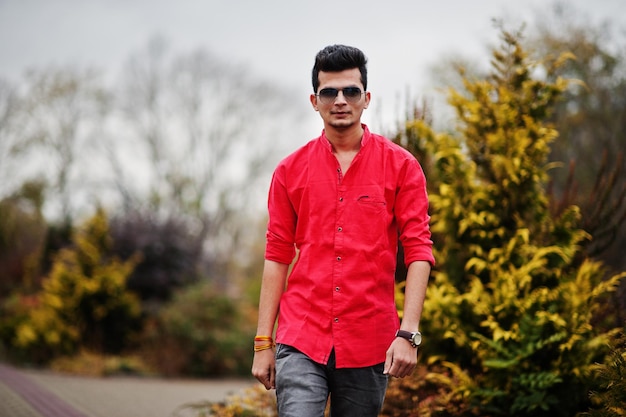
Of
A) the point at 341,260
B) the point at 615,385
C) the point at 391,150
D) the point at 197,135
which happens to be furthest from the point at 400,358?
the point at 197,135

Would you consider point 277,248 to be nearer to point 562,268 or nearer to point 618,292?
point 562,268

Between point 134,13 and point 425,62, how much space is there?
48.0 feet

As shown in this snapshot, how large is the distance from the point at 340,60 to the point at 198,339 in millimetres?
8828

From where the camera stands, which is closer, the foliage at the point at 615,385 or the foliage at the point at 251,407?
the foliage at the point at 615,385

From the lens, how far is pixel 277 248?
9.59ft

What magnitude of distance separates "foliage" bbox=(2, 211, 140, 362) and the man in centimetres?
914

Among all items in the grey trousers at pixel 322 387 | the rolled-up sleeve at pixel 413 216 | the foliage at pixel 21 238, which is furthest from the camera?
the foliage at pixel 21 238

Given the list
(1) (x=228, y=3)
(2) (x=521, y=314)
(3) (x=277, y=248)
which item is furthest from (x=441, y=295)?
(1) (x=228, y=3)

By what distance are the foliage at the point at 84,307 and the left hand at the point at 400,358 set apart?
379 inches

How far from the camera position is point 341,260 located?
2715mm

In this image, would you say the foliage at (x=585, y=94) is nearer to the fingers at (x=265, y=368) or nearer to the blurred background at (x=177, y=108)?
the blurred background at (x=177, y=108)

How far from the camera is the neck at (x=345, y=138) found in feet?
9.53

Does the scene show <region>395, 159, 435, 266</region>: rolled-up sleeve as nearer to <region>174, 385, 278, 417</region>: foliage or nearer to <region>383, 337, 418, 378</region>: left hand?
<region>383, 337, 418, 378</region>: left hand

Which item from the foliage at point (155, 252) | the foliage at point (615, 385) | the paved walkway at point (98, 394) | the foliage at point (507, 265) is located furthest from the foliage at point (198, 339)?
the foliage at point (615, 385)
